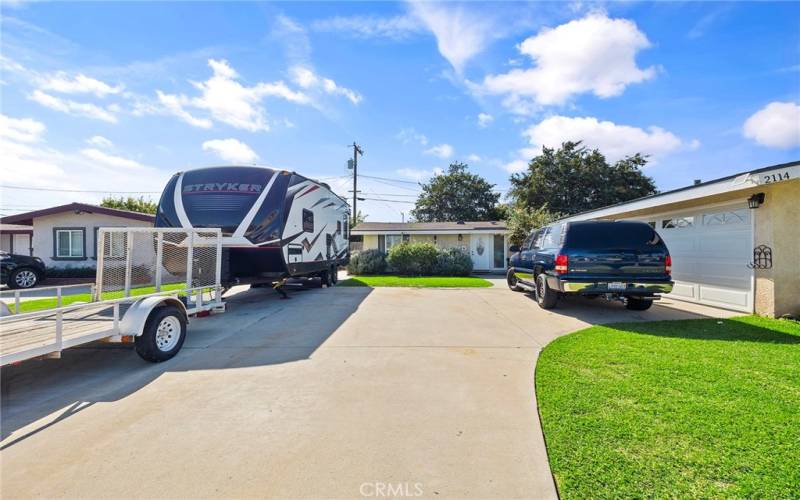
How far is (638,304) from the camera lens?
8555 millimetres

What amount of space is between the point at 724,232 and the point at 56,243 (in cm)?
2441

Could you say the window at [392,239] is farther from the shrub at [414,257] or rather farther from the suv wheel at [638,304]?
the suv wheel at [638,304]

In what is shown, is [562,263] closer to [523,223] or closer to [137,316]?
[137,316]

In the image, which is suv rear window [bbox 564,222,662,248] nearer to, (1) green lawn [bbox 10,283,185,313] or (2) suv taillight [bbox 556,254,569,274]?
(2) suv taillight [bbox 556,254,569,274]

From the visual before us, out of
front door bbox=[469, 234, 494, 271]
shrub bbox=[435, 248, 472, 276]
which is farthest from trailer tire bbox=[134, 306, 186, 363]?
front door bbox=[469, 234, 494, 271]

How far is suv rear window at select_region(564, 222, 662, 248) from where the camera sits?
738cm

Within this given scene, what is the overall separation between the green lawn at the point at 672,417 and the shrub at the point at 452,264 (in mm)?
12703

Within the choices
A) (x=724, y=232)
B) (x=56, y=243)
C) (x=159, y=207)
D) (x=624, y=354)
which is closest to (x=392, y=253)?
(x=159, y=207)

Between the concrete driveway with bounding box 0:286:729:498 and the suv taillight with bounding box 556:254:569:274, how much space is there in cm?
163

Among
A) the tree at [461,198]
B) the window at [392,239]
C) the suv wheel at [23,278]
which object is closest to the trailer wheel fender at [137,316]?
the suv wheel at [23,278]

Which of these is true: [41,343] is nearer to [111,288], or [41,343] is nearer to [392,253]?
[111,288]

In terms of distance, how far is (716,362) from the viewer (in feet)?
15.0

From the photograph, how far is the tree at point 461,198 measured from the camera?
41.3 meters

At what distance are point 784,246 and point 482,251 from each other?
14.2 m
